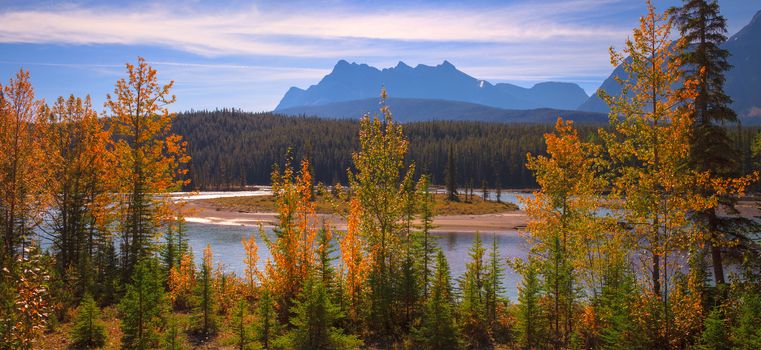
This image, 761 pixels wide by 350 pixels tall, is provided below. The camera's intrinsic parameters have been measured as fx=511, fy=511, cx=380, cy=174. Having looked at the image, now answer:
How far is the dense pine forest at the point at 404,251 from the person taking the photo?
1309 centimetres

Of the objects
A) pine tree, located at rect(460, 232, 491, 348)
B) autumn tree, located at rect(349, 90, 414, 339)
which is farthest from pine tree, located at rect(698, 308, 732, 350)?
autumn tree, located at rect(349, 90, 414, 339)

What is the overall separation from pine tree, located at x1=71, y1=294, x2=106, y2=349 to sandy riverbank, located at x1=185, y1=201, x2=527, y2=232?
4547 centimetres

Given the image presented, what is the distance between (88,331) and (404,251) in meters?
9.45

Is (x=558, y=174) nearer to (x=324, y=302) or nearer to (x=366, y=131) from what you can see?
(x=366, y=131)

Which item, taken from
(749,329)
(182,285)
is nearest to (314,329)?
(182,285)

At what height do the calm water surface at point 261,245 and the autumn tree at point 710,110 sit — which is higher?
the autumn tree at point 710,110

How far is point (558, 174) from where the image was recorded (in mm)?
18500

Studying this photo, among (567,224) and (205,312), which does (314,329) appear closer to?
(205,312)

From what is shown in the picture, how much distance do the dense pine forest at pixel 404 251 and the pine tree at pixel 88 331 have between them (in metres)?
0.04

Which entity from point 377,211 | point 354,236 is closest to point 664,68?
point 377,211

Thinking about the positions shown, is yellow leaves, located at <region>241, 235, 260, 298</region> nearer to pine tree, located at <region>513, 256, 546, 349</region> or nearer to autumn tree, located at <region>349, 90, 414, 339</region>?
autumn tree, located at <region>349, 90, 414, 339</region>

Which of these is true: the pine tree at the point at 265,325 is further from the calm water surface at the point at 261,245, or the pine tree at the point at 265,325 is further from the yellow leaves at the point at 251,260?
the calm water surface at the point at 261,245

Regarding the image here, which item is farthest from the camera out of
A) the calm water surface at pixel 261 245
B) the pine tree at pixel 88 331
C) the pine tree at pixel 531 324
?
the calm water surface at pixel 261 245

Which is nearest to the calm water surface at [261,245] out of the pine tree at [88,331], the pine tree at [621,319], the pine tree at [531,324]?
the pine tree at [531,324]
